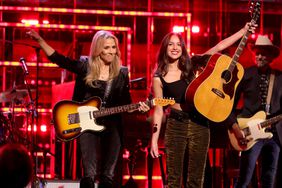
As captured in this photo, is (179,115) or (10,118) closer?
(179,115)

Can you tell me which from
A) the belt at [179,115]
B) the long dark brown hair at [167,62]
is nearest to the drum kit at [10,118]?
the long dark brown hair at [167,62]

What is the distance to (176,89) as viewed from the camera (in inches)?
222

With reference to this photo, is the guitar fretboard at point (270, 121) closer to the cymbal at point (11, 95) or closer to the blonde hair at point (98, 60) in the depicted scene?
the blonde hair at point (98, 60)

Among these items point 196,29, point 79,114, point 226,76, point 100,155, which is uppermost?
point 196,29

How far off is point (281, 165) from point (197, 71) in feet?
7.60

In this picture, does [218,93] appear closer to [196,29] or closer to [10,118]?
[10,118]

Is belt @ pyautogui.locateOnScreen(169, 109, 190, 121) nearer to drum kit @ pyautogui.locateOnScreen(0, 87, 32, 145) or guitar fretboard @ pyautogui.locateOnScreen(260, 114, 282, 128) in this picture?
guitar fretboard @ pyautogui.locateOnScreen(260, 114, 282, 128)

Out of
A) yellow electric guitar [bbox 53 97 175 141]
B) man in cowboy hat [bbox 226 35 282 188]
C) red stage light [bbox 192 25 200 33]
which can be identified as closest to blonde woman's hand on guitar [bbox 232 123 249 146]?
man in cowboy hat [bbox 226 35 282 188]

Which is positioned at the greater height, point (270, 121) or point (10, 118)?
point (270, 121)

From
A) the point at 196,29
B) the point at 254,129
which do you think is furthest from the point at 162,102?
the point at 196,29

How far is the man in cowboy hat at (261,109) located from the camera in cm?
645

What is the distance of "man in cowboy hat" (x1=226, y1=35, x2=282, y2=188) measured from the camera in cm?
645

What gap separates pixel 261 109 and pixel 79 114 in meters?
2.26

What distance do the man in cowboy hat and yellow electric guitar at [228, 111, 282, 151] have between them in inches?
0.7
